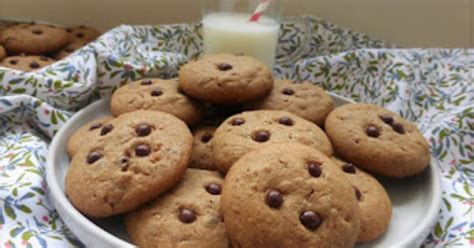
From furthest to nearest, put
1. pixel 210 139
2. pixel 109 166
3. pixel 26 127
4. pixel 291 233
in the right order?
pixel 26 127
pixel 210 139
pixel 109 166
pixel 291 233

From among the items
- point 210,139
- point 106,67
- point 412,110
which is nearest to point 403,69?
point 412,110

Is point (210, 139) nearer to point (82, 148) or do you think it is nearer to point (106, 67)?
point (82, 148)

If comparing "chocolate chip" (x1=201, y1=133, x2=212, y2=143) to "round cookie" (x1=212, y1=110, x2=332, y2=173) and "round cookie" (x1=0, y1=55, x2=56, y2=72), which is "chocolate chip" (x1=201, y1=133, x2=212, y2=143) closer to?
"round cookie" (x1=212, y1=110, x2=332, y2=173)

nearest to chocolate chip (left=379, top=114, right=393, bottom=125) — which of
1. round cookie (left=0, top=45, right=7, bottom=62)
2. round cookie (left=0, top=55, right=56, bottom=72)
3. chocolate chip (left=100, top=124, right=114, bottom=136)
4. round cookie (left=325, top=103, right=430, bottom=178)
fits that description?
round cookie (left=325, top=103, right=430, bottom=178)

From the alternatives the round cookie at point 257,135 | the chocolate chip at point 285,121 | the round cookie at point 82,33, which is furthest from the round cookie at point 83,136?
the round cookie at point 82,33

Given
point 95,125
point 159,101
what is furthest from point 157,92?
point 95,125

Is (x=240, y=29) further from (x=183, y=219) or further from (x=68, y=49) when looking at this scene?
(x=183, y=219)
